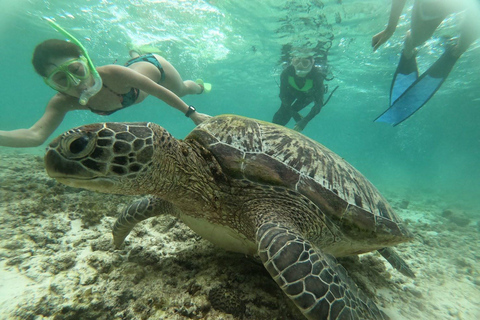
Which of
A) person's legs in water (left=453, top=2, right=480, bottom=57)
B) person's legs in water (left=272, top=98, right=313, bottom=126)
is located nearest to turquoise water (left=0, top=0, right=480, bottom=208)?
person's legs in water (left=272, top=98, right=313, bottom=126)

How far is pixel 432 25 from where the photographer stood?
363 cm

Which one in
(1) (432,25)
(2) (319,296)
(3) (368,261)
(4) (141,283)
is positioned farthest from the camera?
(1) (432,25)

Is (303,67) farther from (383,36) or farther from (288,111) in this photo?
(383,36)

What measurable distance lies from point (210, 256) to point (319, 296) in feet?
3.44

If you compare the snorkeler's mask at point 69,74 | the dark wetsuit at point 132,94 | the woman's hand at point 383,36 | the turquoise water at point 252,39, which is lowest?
the snorkeler's mask at point 69,74

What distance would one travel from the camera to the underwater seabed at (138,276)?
1.42 metres

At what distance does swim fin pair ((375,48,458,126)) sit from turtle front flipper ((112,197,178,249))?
5.74m

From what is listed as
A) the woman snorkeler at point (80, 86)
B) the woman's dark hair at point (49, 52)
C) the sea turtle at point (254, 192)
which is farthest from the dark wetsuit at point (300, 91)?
the woman's dark hair at point (49, 52)

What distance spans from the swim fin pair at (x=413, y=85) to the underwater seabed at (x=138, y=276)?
3889 millimetres

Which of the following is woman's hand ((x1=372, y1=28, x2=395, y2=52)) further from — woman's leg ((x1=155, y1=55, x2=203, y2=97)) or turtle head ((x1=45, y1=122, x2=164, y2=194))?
woman's leg ((x1=155, y1=55, x2=203, y2=97))

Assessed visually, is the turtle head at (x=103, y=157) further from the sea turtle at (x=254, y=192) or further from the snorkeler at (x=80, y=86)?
the snorkeler at (x=80, y=86)

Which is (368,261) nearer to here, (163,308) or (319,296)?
(319,296)

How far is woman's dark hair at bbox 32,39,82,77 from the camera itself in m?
2.75

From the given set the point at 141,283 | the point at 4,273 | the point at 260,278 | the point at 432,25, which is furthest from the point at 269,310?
the point at 432,25
